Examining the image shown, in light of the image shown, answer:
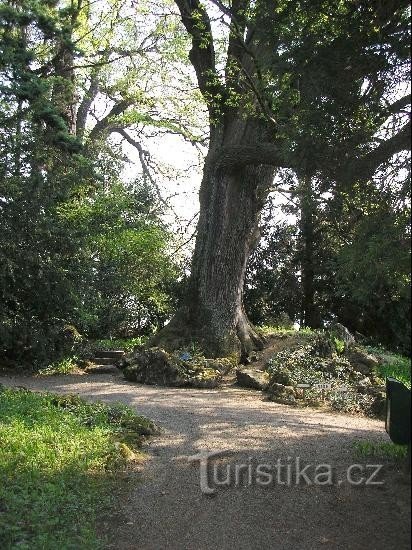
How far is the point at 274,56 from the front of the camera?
6078mm

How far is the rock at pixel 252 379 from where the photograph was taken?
428 inches

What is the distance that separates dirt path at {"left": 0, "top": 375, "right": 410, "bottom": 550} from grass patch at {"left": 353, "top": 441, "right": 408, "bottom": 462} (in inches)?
4.3

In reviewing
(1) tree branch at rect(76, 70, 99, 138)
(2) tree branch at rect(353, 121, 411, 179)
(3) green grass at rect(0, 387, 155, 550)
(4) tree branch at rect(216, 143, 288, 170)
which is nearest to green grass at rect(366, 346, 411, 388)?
(4) tree branch at rect(216, 143, 288, 170)

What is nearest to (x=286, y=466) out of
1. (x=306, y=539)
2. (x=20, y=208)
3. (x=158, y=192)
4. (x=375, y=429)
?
(x=306, y=539)

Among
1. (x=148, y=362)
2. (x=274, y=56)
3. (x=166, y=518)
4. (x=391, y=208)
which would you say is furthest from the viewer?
(x=148, y=362)

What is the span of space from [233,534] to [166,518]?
60 centimetres

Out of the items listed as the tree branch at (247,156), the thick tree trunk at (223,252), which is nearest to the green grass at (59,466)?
the tree branch at (247,156)

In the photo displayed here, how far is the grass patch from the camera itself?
545 cm

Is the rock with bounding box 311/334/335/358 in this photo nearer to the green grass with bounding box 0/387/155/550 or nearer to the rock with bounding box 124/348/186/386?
the rock with bounding box 124/348/186/386

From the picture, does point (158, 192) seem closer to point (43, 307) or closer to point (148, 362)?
point (43, 307)

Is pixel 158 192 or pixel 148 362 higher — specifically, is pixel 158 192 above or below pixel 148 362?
above

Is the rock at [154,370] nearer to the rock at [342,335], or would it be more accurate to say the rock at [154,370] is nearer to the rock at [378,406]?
the rock at [378,406]

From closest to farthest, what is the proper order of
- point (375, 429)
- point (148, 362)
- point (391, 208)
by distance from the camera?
1. point (391, 208)
2. point (375, 429)
3. point (148, 362)

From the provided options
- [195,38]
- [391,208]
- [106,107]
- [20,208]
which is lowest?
[391,208]
